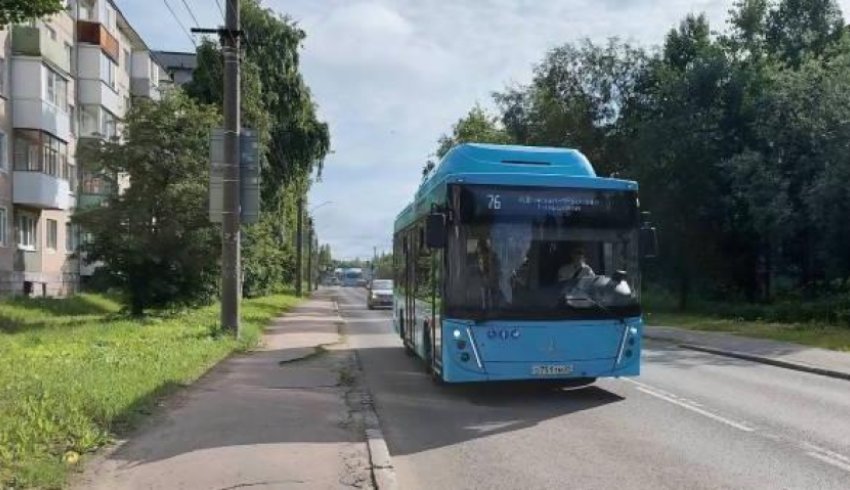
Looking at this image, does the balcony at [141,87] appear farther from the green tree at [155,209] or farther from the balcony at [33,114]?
the green tree at [155,209]

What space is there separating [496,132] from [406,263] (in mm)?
34264

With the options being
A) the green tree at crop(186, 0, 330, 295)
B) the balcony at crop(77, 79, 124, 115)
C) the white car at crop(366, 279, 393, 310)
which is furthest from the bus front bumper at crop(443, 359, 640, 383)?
the white car at crop(366, 279, 393, 310)

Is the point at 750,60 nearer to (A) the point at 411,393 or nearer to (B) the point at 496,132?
(B) the point at 496,132

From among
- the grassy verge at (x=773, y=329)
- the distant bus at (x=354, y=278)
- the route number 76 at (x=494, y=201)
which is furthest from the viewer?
the distant bus at (x=354, y=278)

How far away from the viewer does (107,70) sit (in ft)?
145

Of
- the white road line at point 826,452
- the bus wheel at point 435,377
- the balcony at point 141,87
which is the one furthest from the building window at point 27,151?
the white road line at point 826,452

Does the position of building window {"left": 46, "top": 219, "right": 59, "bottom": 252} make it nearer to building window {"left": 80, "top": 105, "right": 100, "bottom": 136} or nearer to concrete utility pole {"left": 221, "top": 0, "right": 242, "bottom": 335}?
building window {"left": 80, "top": 105, "right": 100, "bottom": 136}

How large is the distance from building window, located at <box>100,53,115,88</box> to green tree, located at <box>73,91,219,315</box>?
17.6 meters

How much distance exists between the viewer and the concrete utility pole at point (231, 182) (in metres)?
19.5

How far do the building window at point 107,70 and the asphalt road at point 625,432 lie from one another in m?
32.7

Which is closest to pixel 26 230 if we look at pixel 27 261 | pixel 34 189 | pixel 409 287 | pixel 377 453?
pixel 27 261

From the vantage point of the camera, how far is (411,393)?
42.7 feet

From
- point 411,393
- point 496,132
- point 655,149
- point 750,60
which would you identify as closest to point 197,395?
point 411,393

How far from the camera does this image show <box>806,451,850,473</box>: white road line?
7.92 meters
